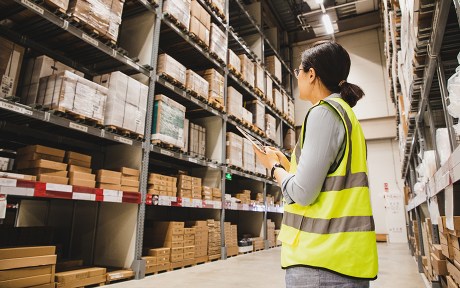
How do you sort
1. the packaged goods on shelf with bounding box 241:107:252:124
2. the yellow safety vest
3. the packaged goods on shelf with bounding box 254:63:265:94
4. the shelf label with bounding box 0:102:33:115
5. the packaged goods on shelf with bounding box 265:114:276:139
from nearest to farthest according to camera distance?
the yellow safety vest, the shelf label with bounding box 0:102:33:115, the packaged goods on shelf with bounding box 241:107:252:124, the packaged goods on shelf with bounding box 254:63:265:94, the packaged goods on shelf with bounding box 265:114:276:139

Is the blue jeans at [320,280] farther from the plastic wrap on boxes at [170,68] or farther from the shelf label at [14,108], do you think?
the plastic wrap on boxes at [170,68]

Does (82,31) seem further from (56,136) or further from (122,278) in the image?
(122,278)

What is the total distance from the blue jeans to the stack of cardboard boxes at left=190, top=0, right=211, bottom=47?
18.8 feet

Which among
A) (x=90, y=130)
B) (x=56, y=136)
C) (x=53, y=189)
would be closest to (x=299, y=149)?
(x=53, y=189)

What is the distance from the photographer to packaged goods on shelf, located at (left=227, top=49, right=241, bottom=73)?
7.95 m

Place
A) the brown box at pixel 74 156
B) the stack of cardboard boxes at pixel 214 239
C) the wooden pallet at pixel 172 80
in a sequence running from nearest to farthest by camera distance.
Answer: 1. the brown box at pixel 74 156
2. the wooden pallet at pixel 172 80
3. the stack of cardboard boxes at pixel 214 239

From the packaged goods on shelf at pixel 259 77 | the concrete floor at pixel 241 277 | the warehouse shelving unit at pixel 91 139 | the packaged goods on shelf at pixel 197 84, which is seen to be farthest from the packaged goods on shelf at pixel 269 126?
the concrete floor at pixel 241 277

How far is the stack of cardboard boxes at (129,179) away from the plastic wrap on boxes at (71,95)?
80 cm

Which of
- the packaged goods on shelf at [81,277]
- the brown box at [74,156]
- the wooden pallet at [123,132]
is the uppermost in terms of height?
the wooden pallet at [123,132]

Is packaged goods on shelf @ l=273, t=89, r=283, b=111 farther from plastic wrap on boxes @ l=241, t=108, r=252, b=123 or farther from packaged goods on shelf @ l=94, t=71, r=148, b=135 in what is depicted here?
packaged goods on shelf @ l=94, t=71, r=148, b=135

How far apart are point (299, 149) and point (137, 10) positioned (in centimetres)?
498

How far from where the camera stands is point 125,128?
177 inches

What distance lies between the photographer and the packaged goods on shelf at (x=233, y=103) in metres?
7.71

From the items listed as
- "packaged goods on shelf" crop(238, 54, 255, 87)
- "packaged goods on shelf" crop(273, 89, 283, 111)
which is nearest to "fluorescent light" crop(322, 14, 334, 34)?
"packaged goods on shelf" crop(273, 89, 283, 111)
